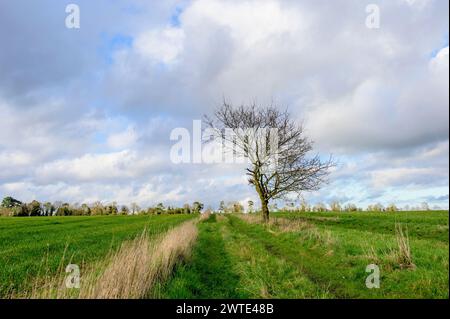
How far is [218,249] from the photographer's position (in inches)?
663

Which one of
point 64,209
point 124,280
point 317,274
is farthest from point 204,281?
point 64,209

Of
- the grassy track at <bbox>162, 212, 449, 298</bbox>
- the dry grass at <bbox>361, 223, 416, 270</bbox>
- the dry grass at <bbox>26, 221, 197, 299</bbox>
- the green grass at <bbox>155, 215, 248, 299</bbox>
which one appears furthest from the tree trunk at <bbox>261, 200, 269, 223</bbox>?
the dry grass at <bbox>26, 221, 197, 299</bbox>

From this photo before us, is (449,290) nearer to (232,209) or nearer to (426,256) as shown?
(426,256)

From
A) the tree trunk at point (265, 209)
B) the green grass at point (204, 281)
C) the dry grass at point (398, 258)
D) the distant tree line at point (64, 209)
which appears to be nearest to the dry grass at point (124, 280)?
the green grass at point (204, 281)

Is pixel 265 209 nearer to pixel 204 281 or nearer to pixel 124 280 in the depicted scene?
pixel 204 281

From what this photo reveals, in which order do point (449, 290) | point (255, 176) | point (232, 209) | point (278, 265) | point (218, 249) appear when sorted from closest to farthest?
point (449, 290)
point (278, 265)
point (218, 249)
point (255, 176)
point (232, 209)

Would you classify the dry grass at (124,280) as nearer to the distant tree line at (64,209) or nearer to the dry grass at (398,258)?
the dry grass at (398,258)

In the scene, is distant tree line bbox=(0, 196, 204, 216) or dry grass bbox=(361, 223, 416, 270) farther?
distant tree line bbox=(0, 196, 204, 216)

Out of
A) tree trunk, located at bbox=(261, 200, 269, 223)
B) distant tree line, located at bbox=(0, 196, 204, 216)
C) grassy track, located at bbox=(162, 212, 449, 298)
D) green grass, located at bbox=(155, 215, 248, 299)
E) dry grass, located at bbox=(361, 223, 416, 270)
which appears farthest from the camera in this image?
distant tree line, located at bbox=(0, 196, 204, 216)

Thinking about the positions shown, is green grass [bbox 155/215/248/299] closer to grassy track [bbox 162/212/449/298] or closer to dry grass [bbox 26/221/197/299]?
grassy track [bbox 162/212/449/298]

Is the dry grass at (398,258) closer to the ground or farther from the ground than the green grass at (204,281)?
farther from the ground
